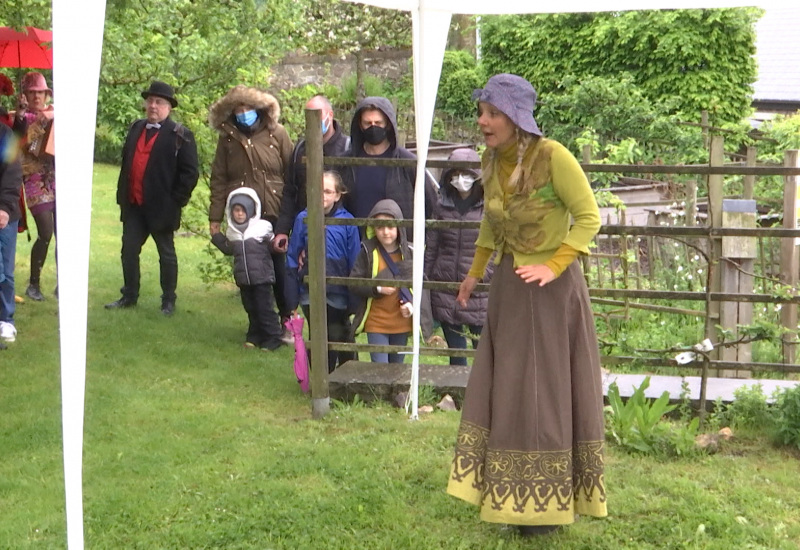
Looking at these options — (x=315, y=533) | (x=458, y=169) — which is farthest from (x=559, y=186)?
(x=458, y=169)

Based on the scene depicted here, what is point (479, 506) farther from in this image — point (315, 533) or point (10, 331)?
point (10, 331)

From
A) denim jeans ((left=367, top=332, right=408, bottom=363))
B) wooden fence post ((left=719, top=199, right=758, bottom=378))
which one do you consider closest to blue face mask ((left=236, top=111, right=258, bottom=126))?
denim jeans ((left=367, top=332, right=408, bottom=363))

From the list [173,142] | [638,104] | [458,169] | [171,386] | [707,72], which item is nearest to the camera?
[458,169]

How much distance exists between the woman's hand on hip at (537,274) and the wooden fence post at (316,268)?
220cm

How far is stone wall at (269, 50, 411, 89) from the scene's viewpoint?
69.8 feet

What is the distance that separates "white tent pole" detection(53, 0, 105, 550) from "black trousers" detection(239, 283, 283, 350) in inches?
189

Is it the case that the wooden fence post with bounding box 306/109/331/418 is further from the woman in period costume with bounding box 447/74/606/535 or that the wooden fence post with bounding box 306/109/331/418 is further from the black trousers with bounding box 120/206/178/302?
the black trousers with bounding box 120/206/178/302

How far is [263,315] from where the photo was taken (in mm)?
8117

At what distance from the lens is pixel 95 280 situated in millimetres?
10375

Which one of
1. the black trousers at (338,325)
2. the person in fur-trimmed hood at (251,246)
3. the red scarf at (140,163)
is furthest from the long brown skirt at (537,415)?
the red scarf at (140,163)

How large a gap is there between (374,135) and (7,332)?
3.31 metres

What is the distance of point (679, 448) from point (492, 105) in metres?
2.22

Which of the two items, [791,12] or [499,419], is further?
[791,12]

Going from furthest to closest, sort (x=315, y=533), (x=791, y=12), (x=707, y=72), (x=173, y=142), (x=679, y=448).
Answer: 1. (x=791, y=12)
2. (x=707, y=72)
3. (x=173, y=142)
4. (x=679, y=448)
5. (x=315, y=533)
